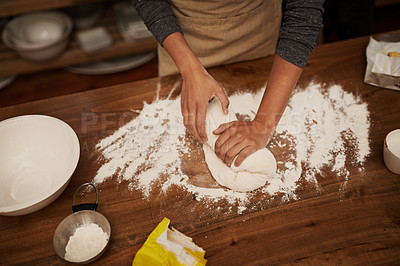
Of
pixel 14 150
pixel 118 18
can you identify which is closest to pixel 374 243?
pixel 14 150

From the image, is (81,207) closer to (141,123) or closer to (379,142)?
(141,123)

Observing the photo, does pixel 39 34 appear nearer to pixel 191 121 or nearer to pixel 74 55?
pixel 74 55

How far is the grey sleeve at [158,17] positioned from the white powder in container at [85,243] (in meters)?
0.66

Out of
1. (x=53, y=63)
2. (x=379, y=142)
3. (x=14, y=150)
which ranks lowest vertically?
(x=53, y=63)

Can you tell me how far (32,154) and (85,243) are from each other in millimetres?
408

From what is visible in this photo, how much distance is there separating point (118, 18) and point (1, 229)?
1.79 meters

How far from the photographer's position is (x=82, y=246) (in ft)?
2.58

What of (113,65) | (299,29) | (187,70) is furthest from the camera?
(113,65)

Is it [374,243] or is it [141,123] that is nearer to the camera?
[374,243]

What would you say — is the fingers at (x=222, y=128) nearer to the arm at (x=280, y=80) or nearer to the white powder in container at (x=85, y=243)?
the arm at (x=280, y=80)

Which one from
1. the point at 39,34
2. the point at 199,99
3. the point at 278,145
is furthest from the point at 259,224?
the point at 39,34

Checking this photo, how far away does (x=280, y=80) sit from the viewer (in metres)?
0.94

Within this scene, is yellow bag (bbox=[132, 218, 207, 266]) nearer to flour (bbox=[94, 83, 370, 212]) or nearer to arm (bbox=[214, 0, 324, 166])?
flour (bbox=[94, 83, 370, 212])

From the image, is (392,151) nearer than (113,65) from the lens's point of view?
Yes
